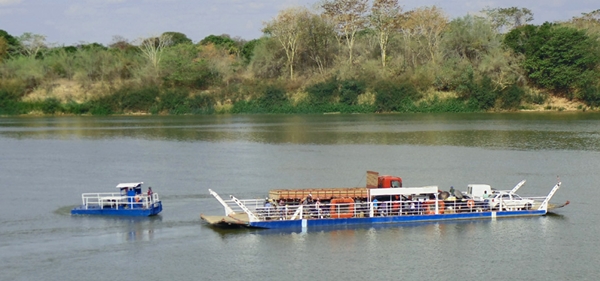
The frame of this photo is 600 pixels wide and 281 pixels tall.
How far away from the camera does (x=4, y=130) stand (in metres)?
87.7

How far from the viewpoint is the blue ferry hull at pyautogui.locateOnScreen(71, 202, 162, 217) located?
3644 cm

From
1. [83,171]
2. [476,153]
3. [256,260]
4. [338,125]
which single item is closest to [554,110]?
[338,125]

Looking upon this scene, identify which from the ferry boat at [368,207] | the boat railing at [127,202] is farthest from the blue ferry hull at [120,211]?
the ferry boat at [368,207]

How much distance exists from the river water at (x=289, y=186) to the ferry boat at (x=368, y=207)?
0.57m

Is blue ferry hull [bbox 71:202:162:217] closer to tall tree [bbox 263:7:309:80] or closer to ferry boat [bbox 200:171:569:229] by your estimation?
ferry boat [bbox 200:171:569:229]

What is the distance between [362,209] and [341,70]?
255 feet

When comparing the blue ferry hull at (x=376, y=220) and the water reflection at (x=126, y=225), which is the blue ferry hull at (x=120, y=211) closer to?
the water reflection at (x=126, y=225)

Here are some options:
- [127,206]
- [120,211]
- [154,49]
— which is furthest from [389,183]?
[154,49]

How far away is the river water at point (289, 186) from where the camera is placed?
28672 millimetres

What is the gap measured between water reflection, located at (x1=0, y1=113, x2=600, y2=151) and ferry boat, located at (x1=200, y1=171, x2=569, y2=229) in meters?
26.2

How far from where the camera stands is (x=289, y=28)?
11375 cm

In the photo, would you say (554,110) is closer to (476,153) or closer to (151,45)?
(476,153)

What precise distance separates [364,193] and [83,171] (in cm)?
2386

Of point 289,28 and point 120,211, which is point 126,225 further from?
point 289,28
